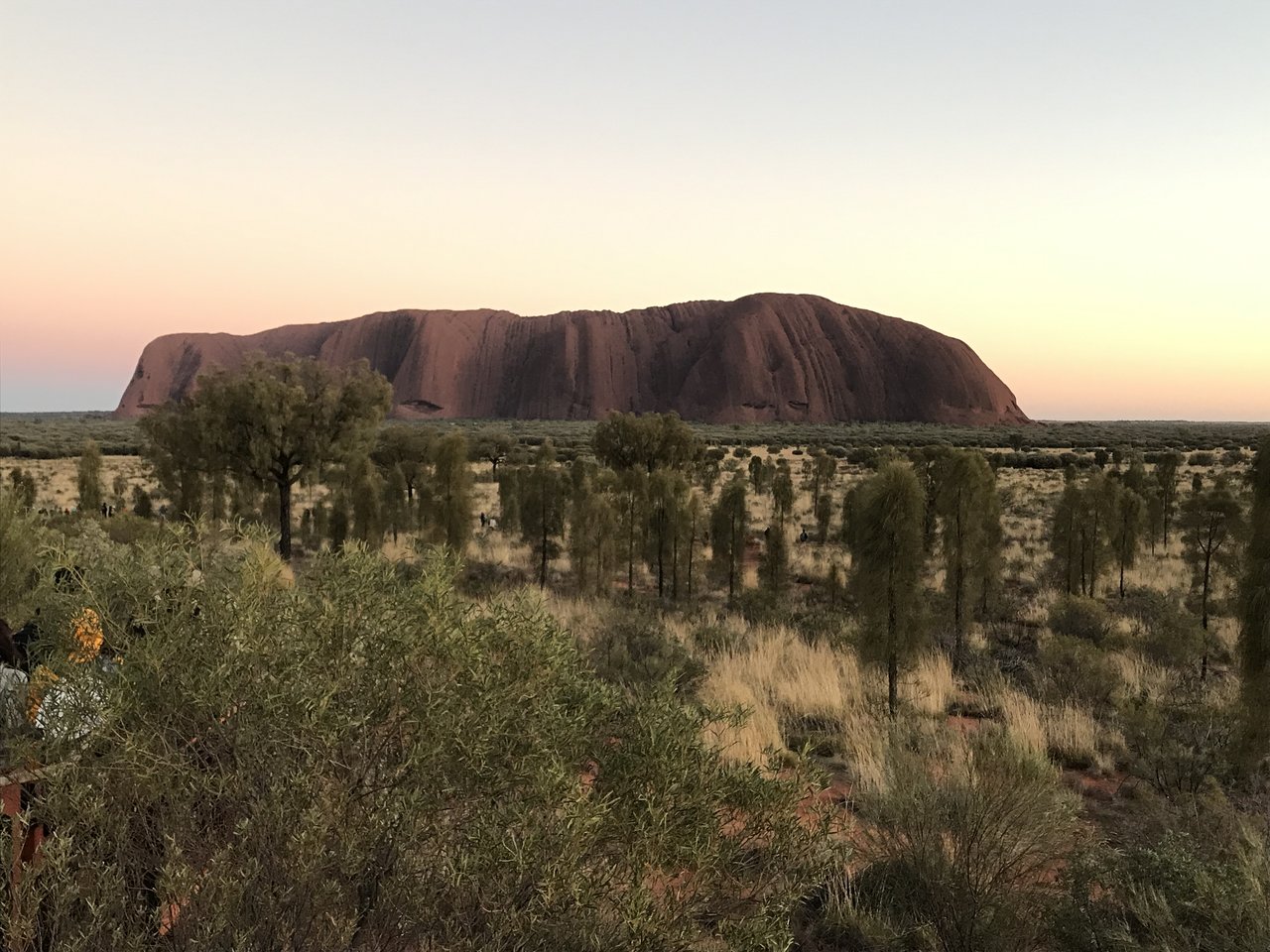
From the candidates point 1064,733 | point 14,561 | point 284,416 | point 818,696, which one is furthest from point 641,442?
point 14,561

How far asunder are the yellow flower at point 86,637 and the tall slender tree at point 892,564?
7050mm

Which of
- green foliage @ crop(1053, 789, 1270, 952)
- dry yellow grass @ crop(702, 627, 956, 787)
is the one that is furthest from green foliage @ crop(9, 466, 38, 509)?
green foliage @ crop(1053, 789, 1270, 952)

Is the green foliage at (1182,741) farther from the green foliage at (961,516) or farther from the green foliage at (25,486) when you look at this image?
the green foliage at (25,486)

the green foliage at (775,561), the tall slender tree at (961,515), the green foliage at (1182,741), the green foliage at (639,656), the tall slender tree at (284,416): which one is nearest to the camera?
the green foliage at (1182,741)

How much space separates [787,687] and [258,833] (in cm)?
736

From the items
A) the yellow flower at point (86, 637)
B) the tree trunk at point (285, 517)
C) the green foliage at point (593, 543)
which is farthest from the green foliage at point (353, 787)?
the tree trunk at point (285, 517)

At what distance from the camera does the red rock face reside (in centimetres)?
12062

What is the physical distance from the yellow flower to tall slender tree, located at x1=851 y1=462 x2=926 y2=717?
705cm

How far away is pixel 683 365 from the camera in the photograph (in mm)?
132375

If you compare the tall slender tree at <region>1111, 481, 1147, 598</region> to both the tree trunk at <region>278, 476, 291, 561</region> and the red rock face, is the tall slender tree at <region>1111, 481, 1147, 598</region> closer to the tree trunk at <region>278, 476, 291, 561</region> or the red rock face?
the tree trunk at <region>278, 476, 291, 561</region>

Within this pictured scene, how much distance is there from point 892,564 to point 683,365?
4980 inches

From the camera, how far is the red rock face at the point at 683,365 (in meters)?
121

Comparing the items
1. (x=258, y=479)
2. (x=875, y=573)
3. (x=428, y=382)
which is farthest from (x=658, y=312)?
(x=875, y=573)

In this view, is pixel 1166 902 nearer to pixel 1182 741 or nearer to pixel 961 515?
pixel 1182 741
